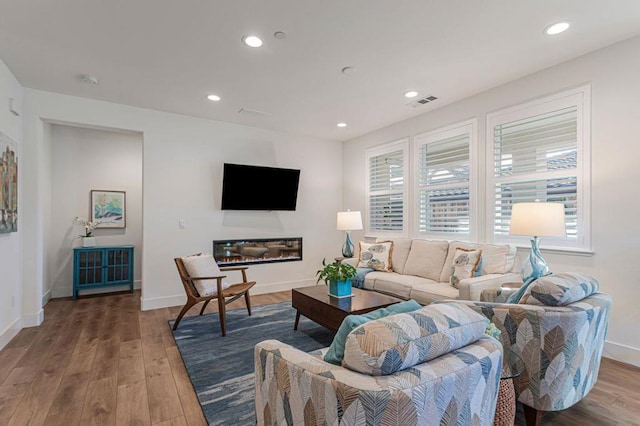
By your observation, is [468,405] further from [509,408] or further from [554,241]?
[554,241]

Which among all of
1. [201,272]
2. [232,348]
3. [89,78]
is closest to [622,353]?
[232,348]

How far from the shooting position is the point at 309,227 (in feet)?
18.9

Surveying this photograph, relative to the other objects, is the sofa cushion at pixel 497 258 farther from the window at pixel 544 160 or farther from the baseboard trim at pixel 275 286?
the baseboard trim at pixel 275 286

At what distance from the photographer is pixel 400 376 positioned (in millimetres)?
973

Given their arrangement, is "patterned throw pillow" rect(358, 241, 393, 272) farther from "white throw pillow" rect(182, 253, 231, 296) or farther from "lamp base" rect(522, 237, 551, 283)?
"white throw pillow" rect(182, 253, 231, 296)

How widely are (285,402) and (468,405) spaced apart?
66 centimetres

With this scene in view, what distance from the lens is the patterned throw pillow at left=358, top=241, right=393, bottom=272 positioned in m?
4.39

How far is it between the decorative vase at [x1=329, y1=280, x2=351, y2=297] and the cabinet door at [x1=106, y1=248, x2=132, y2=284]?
12.6ft

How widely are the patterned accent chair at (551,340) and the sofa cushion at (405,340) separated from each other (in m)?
0.76

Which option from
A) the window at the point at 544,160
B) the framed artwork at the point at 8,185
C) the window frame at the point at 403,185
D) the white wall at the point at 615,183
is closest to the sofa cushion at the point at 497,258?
the window at the point at 544,160

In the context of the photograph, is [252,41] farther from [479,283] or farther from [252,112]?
[479,283]

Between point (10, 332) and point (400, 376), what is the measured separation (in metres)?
4.11

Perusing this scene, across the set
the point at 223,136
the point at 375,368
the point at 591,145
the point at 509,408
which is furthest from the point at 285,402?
the point at 223,136

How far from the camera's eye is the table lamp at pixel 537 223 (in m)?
2.61
